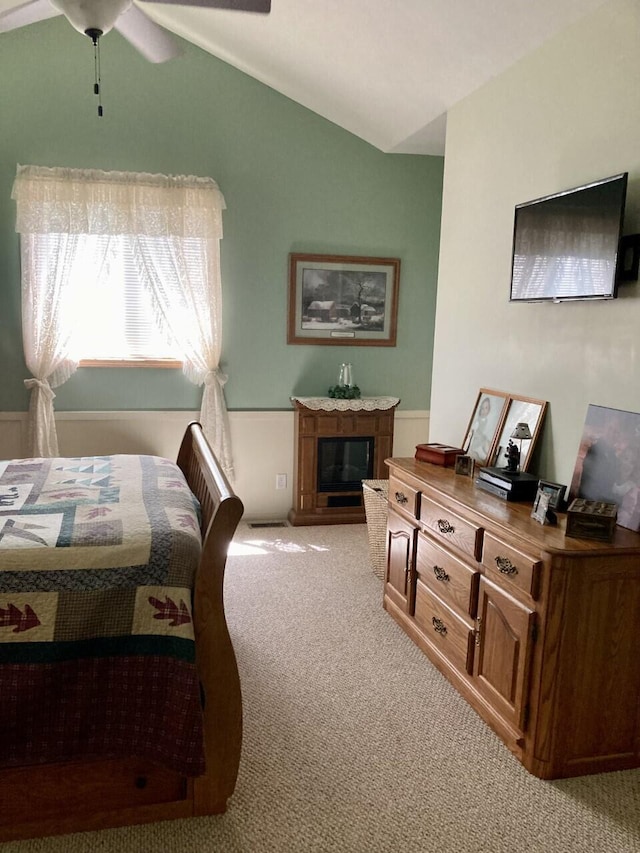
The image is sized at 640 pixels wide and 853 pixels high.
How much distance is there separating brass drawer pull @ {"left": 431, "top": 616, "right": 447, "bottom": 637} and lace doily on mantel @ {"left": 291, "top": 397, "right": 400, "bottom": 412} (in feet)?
7.16

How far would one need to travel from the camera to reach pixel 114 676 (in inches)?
71.7

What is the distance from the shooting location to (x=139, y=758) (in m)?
1.91

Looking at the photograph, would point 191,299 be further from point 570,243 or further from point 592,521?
point 592,521

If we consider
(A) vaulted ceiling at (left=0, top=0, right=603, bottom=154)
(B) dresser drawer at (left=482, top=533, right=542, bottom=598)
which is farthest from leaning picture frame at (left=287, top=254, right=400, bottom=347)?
(B) dresser drawer at (left=482, top=533, right=542, bottom=598)

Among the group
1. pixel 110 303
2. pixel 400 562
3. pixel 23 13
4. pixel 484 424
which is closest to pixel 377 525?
pixel 400 562

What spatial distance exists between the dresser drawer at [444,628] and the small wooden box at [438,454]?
1.94 feet

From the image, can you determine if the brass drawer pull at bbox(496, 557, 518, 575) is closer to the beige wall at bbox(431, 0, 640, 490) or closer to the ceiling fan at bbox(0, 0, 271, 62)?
the beige wall at bbox(431, 0, 640, 490)

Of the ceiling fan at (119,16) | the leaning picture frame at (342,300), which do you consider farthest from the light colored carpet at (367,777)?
the ceiling fan at (119,16)

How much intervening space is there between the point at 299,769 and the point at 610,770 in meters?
1.07

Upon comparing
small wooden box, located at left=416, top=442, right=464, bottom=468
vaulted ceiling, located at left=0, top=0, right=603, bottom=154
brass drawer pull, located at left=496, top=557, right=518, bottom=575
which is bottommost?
brass drawer pull, located at left=496, top=557, right=518, bottom=575

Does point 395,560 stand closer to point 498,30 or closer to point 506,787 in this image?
point 506,787

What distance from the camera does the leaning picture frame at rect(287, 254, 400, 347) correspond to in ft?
16.3

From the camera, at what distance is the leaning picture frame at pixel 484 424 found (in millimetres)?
3164

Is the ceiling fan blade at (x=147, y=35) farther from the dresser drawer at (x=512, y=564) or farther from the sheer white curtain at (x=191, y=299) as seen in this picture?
the dresser drawer at (x=512, y=564)
